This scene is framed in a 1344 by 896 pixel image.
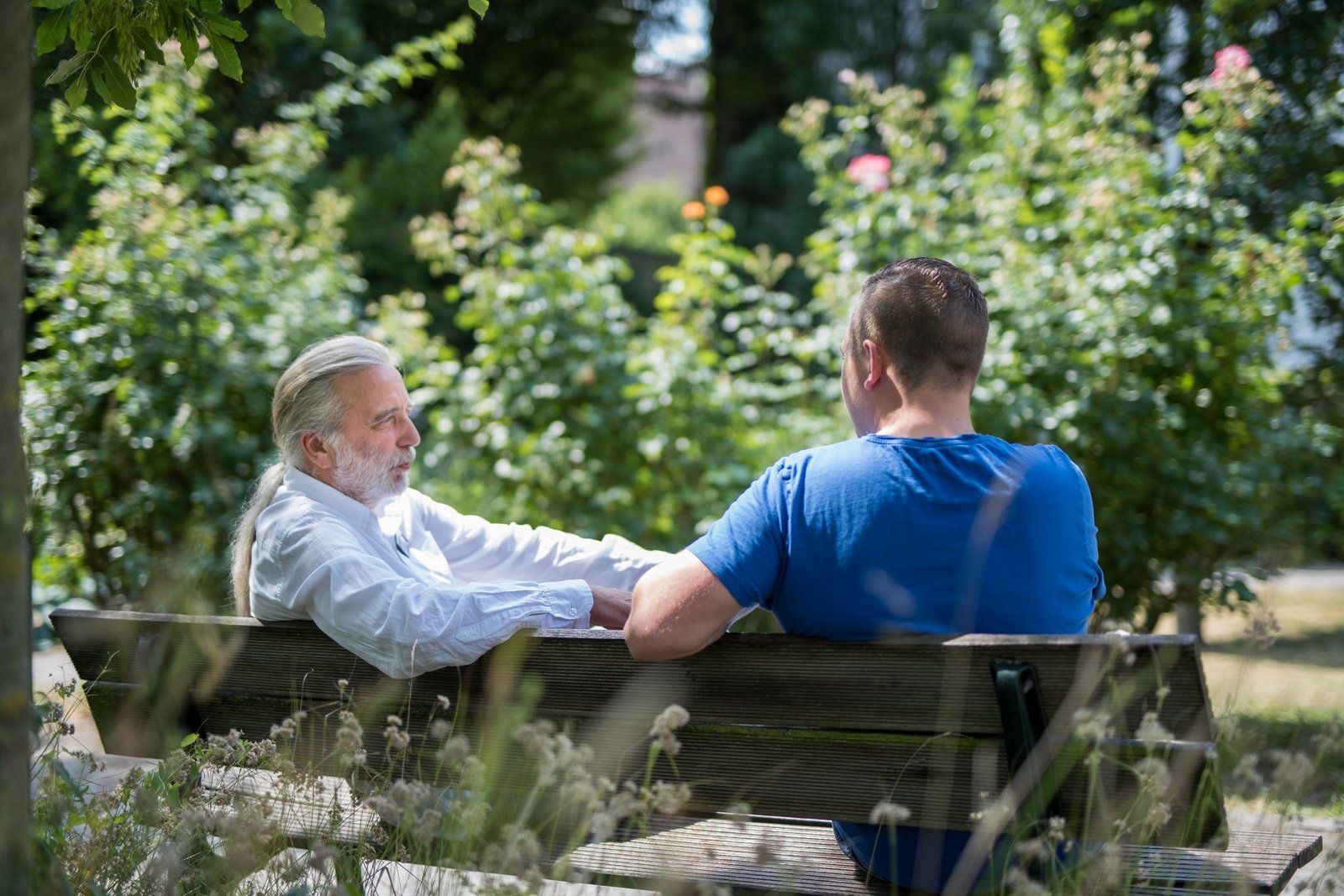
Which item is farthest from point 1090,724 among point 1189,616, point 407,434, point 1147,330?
point 1189,616

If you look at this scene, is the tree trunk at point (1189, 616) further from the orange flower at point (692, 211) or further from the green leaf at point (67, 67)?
the green leaf at point (67, 67)

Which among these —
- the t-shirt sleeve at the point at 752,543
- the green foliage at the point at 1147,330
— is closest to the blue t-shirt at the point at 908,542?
the t-shirt sleeve at the point at 752,543

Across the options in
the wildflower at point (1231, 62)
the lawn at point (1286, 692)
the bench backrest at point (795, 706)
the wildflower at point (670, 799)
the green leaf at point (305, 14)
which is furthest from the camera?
the wildflower at point (1231, 62)

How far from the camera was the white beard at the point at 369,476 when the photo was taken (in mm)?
2957

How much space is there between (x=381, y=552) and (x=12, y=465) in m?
1.31

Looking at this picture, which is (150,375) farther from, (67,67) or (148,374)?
(67,67)

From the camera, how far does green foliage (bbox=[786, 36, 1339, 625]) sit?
534cm

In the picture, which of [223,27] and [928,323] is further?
[223,27]

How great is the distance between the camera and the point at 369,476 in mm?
2988

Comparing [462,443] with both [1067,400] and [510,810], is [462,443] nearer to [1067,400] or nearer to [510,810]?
[1067,400]

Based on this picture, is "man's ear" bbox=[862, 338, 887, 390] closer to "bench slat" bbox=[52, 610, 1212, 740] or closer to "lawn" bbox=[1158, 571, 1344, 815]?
"bench slat" bbox=[52, 610, 1212, 740]

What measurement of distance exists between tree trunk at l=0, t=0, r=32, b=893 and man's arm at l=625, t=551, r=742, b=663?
0.87 metres

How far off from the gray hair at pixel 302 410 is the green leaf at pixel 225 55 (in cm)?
63

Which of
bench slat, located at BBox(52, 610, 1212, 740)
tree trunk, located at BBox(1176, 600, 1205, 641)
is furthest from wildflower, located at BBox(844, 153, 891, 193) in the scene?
bench slat, located at BBox(52, 610, 1212, 740)
